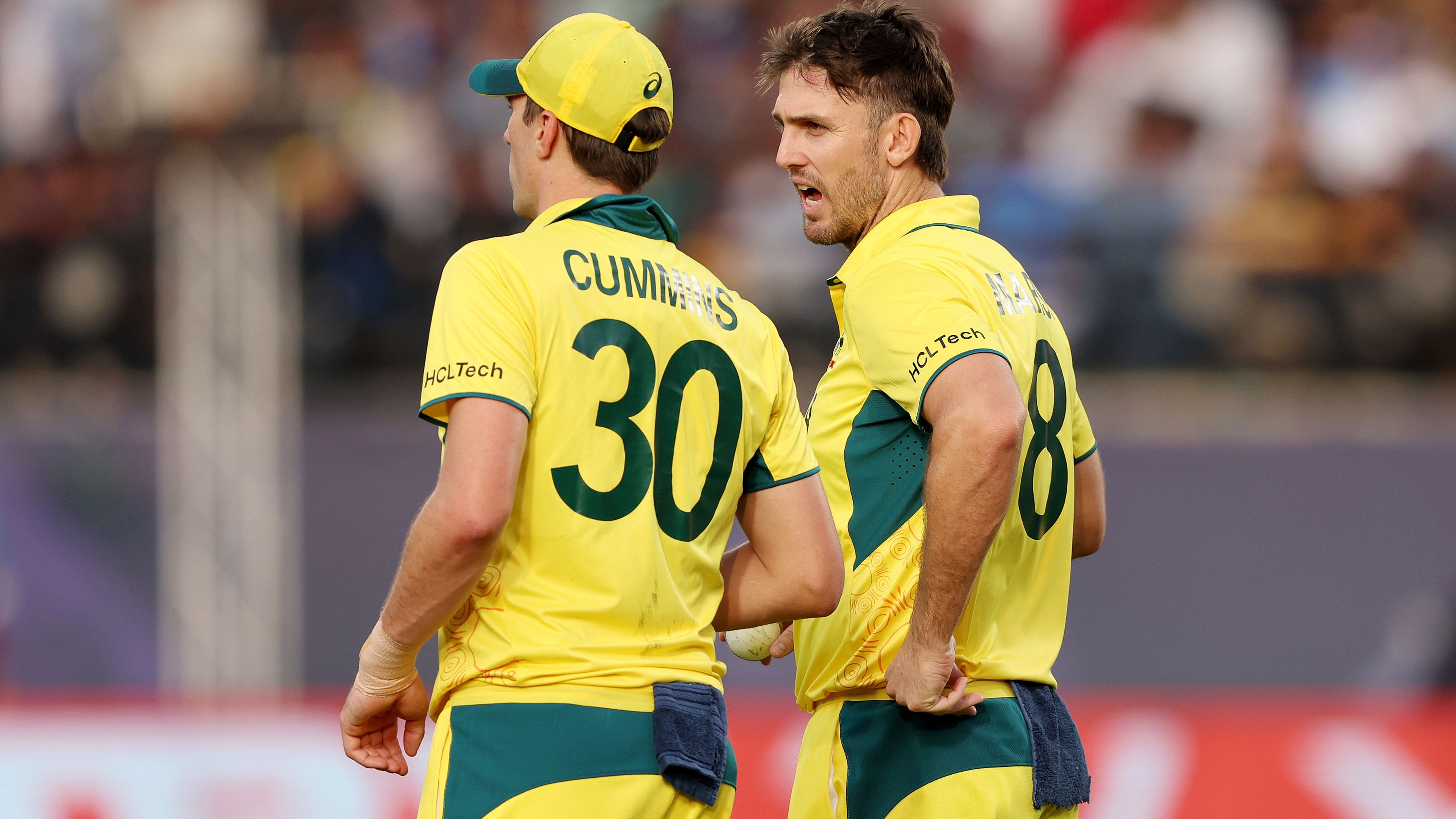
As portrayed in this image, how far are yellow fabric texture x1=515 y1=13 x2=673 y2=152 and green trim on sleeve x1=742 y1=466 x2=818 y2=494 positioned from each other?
70cm

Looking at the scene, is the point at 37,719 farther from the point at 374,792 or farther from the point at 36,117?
the point at 36,117

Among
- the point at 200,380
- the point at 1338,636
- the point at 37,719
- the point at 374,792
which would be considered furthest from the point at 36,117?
the point at 1338,636

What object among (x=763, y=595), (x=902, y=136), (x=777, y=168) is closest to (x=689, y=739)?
(x=763, y=595)

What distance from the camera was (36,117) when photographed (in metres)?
10.5

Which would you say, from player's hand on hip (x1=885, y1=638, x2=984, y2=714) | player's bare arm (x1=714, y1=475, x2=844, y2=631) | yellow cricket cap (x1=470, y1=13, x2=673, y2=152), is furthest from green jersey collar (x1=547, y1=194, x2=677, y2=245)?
player's hand on hip (x1=885, y1=638, x2=984, y2=714)

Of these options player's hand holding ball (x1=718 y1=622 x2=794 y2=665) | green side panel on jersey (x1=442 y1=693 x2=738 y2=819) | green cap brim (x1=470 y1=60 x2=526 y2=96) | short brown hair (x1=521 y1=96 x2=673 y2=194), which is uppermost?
green cap brim (x1=470 y1=60 x2=526 y2=96)

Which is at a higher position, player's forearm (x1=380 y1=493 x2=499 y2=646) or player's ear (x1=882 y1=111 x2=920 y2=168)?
player's ear (x1=882 y1=111 x2=920 y2=168)

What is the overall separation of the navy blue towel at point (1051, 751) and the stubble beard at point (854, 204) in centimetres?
107

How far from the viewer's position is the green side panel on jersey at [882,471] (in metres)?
3.52

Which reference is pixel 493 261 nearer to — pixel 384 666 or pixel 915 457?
pixel 384 666

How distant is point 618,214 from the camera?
3.19 meters

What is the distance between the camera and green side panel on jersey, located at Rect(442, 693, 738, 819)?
9.54 ft

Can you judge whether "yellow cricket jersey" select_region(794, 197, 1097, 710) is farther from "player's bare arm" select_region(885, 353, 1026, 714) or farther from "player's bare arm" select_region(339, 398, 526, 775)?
"player's bare arm" select_region(339, 398, 526, 775)

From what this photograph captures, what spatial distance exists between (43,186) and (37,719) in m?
4.91
